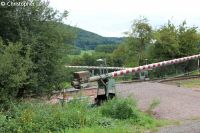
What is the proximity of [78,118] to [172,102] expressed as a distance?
16.7ft

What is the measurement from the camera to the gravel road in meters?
10.9

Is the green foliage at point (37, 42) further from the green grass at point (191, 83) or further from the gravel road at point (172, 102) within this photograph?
the green grass at point (191, 83)

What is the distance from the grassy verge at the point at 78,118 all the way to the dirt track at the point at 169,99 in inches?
46.2

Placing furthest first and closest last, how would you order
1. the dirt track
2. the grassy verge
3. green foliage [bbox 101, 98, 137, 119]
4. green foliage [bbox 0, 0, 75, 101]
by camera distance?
the dirt track < green foliage [bbox 0, 0, 75, 101] < green foliage [bbox 101, 98, 137, 119] < the grassy verge

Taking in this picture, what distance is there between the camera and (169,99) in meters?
14.8

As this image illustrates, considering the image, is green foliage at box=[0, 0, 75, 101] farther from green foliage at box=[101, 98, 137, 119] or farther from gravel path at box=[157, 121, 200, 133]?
gravel path at box=[157, 121, 200, 133]

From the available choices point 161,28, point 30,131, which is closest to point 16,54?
point 30,131

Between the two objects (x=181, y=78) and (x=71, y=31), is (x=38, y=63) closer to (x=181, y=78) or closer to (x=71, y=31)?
(x=71, y=31)

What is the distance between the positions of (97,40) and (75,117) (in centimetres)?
4758

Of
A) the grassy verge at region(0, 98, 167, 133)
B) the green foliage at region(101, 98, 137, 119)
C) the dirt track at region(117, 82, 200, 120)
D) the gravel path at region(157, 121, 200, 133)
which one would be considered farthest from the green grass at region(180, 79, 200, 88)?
the green foliage at region(101, 98, 137, 119)

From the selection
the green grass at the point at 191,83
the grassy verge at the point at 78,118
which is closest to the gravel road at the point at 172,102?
the grassy verge at the point at 78,118

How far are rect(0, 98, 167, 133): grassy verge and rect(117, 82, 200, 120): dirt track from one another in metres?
1.17

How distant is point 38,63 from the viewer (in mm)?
12383

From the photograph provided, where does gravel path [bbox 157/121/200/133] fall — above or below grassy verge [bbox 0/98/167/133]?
below
